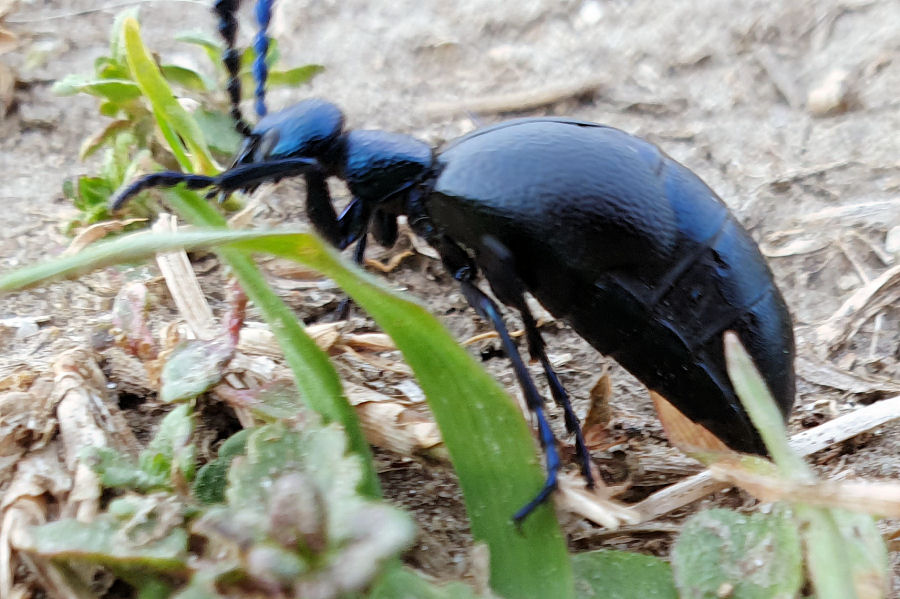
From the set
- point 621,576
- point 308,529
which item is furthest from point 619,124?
point 308,529

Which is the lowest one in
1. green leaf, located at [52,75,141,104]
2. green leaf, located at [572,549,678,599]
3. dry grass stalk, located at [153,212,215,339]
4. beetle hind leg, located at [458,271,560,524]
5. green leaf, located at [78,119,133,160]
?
green leaf, located at [572,549,678,599]

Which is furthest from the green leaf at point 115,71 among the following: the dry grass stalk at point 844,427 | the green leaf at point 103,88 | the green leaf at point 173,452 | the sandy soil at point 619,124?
the dry grass stalk at point 844,427

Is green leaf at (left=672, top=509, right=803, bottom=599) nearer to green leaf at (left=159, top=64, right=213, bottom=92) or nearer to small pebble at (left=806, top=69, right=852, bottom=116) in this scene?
green leaf at (left=159, top=64, right=213, bottom=92)

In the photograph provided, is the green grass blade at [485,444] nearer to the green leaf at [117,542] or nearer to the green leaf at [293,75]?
the green leaf at [117,542]

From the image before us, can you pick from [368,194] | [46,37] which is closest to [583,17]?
[368,194]

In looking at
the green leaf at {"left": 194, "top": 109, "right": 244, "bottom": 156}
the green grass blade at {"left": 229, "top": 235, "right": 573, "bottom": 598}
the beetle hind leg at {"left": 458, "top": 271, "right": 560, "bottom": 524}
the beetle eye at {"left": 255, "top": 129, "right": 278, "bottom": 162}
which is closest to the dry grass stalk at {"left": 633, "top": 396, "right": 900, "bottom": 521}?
the beetle hind leg at {"left": 458, "top": 271, "right": 560, "bottom": 524}

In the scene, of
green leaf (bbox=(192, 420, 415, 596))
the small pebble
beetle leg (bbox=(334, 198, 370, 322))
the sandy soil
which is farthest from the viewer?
the small pebble

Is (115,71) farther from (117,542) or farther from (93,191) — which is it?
(117,542)
